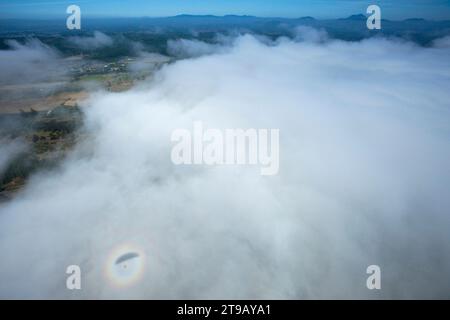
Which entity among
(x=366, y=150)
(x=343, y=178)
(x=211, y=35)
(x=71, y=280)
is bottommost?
(x=71, y=280)

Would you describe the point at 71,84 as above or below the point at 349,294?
above

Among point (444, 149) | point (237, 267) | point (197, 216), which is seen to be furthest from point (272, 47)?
point (237, 267)

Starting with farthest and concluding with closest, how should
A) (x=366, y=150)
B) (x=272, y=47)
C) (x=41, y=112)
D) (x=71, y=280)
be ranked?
(x=272, y=47)
(x=41, y=112)
(x=366, y=150)
(x=71, y=280)

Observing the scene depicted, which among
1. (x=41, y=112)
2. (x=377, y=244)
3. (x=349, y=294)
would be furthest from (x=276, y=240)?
(x=41, y=112)

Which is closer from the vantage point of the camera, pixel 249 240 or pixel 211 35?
pixel 249 240

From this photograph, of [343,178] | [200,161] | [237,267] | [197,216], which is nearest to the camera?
[237,267]

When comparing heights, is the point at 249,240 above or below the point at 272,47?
below

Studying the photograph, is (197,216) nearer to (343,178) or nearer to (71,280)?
(71,280)

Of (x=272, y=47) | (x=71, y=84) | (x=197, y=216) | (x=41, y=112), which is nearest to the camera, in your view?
(x=197, y=216)

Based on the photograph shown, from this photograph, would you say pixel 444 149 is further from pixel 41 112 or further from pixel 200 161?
pixel 41 112
